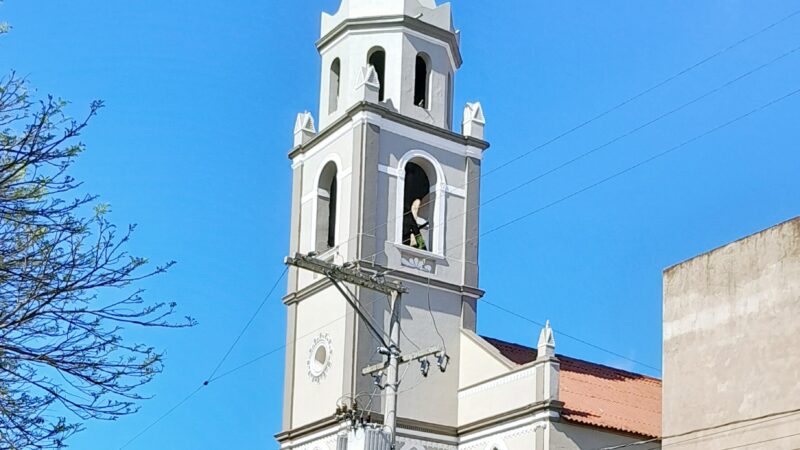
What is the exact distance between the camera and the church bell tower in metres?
34.1

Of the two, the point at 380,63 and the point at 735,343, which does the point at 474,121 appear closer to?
the point at 380,63

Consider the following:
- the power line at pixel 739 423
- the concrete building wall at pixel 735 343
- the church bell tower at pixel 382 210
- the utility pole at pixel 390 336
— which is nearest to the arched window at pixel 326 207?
the church bell tower at pixel 382 210

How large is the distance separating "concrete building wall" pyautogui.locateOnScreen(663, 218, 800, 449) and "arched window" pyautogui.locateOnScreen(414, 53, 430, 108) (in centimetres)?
1729

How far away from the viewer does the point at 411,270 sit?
115ft

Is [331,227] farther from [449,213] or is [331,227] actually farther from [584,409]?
[584,409]

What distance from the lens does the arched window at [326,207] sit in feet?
121

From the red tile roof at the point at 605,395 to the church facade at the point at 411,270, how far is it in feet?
0.19

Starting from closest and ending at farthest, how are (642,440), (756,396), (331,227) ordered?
(756,396) → (642,440) → (331,227)

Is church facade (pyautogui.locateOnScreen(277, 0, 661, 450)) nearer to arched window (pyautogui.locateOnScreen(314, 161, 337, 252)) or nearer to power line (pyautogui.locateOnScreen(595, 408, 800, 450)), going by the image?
arched window (pyautogui.locateOnScreen(314, 161, 337, 252))

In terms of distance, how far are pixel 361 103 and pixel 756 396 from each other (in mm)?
18319

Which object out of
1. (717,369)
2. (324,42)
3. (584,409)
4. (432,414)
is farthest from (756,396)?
(324,42)

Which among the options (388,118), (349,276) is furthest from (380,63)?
(349,276)

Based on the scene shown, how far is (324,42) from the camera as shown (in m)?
38.4

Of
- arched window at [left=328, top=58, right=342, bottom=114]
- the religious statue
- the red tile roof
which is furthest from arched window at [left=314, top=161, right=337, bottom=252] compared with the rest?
the red tile roof
